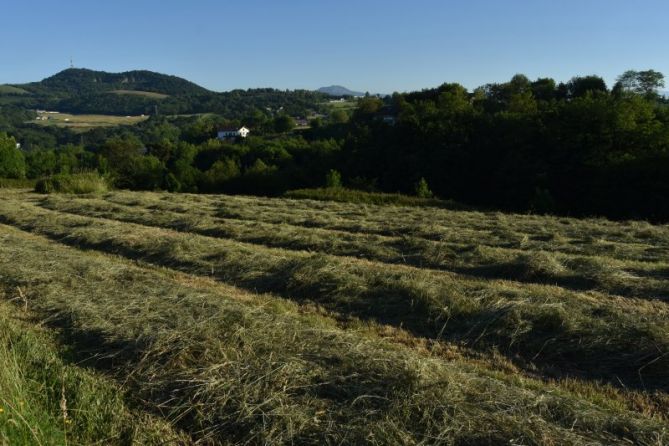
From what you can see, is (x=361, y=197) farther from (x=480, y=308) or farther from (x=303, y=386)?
(x=303, y=386)

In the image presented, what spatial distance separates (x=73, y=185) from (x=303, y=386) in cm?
2982

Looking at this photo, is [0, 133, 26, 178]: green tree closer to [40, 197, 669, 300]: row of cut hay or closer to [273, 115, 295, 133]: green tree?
[40, 197, 669, 300]: row of cut hay

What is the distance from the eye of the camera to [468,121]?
39500mm

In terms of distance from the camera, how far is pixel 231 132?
108062 millimetres

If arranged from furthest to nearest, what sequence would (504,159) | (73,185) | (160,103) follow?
(160,103), (504,159), (73,185)

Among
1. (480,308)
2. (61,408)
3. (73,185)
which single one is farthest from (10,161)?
(61,408)

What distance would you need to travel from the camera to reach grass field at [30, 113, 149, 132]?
135m

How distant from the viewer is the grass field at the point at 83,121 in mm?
135125

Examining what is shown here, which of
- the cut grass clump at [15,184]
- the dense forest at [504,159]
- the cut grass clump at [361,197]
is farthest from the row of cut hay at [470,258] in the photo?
the cut grass clump at [15,184]

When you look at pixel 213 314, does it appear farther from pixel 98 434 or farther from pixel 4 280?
pixel 4 280

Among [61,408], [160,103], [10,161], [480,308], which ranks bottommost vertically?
[10,161]

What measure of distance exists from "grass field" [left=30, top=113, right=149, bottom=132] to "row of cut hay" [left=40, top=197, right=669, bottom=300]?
134 m

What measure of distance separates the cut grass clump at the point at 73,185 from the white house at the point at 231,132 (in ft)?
231

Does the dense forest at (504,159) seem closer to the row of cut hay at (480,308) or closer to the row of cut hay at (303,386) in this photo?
the row of cut hay at (480,308)
